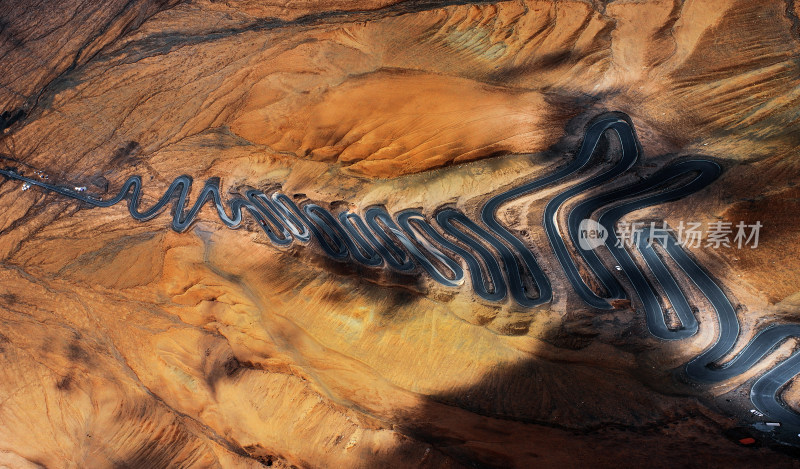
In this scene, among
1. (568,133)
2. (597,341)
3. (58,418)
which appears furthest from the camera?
(568,133)

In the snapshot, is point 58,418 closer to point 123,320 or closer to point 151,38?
point 123,320

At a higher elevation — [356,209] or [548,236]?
[356,209]

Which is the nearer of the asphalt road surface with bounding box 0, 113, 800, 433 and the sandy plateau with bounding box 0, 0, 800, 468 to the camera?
the sandy plateau with bounding box 0, 0, 800, 468

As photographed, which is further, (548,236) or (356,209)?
(356,209)

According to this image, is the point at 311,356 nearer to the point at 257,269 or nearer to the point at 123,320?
the point at 257,269

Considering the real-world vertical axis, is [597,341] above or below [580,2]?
below

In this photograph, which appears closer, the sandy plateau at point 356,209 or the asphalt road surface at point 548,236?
the sandy plateau at point 356,209

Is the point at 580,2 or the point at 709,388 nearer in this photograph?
the point at 709,388

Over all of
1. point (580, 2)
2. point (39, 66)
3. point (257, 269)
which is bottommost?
point (257, 269)

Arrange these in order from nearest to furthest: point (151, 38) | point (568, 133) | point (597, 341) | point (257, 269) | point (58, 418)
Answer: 1. point (597, 341)
2. point (58, 418)
3. point (257, 269)
4. point (568, 133)
5. point (151, 38)

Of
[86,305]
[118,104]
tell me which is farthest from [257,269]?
[118,104]
